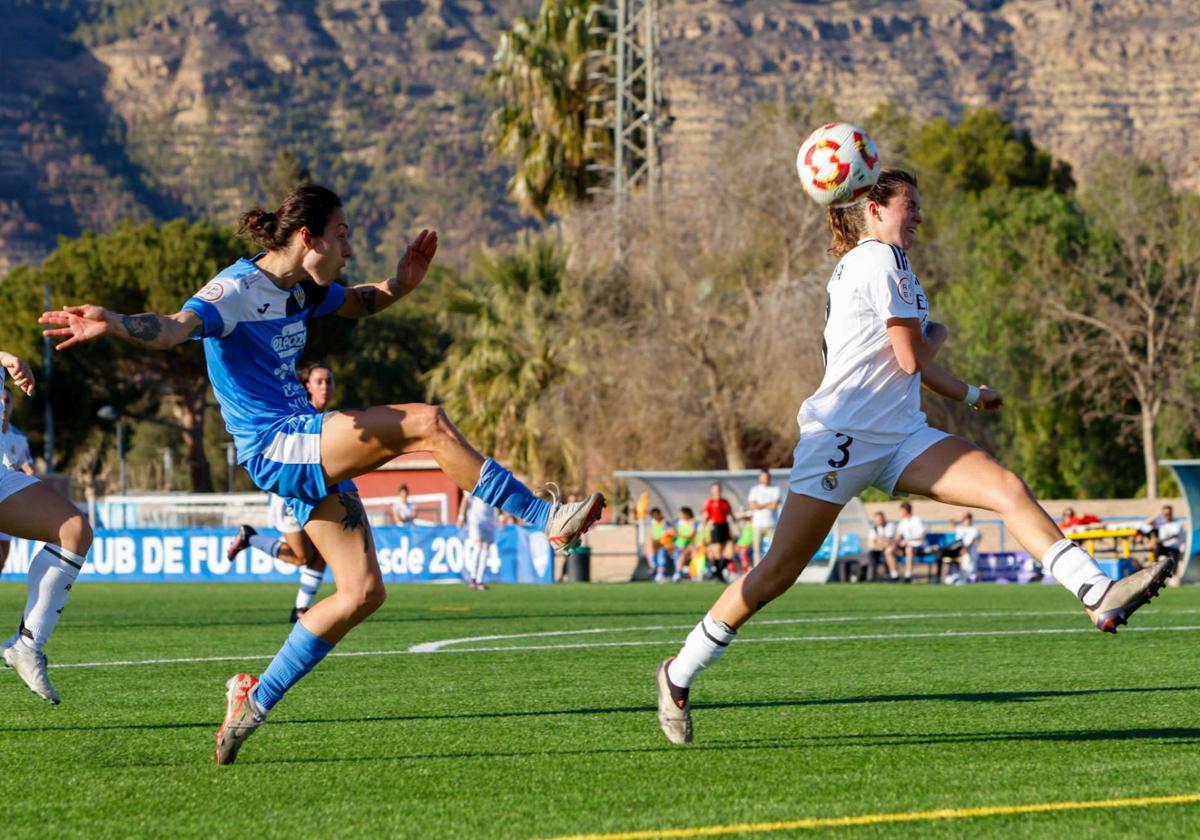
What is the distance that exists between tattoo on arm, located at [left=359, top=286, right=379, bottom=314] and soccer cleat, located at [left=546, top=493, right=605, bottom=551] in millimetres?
1553

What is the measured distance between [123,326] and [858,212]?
9.62 feet

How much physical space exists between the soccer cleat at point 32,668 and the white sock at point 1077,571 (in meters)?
4.31

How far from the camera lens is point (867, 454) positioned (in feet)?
21.3

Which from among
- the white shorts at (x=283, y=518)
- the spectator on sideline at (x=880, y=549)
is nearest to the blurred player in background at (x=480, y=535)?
the white shorts at (x=283, y=518)

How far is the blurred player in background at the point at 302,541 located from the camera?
14.0 metres

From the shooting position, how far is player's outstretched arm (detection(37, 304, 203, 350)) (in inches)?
233

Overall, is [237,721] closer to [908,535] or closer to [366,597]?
[366,597]

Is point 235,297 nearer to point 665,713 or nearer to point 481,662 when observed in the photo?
point 665,713

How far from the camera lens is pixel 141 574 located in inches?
1351

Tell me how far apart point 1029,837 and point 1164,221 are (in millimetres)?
45426

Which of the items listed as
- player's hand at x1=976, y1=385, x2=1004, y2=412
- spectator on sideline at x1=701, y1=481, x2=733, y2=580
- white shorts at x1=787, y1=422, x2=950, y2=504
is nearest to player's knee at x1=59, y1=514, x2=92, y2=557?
white shorts at x1=787, y1=422, x2=950, y2=504

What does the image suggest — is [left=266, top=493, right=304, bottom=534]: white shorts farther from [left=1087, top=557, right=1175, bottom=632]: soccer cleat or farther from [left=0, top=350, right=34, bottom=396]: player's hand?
[left=1087, top=557, right=1175, bottom=632]: soccer cleat

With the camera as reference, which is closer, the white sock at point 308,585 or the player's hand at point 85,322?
the player's hand at point 85,322

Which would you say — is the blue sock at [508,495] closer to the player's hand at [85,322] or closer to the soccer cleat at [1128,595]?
the player's hand at [85,322]
